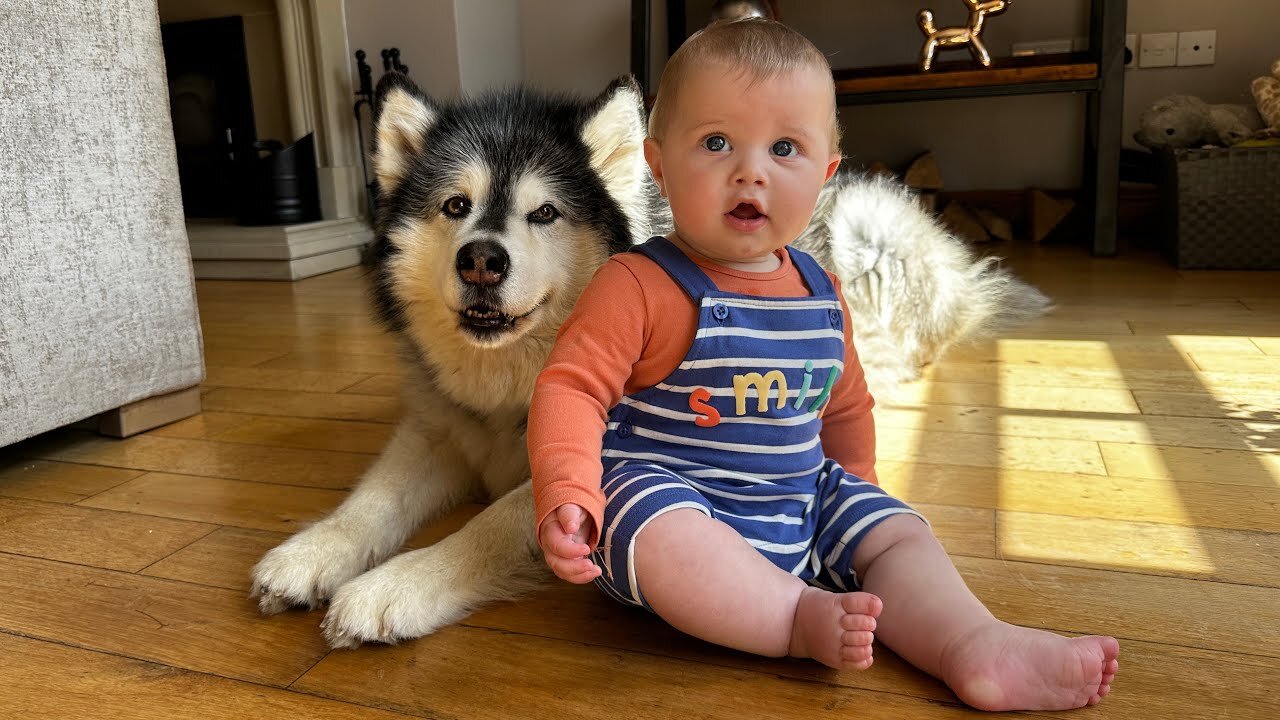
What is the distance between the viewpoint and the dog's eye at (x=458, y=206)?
136cm

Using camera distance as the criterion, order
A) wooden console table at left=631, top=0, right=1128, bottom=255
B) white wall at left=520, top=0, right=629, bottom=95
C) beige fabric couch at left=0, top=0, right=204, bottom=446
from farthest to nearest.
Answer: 1. white wall at left=520, top=0, right=629, bottom=95
2. wooden console table at left=631, top=0, right=1128, bottom=255
3. beige fabric couch at left=0, top=0, right=204, bottom=446

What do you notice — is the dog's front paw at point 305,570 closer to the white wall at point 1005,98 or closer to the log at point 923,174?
the log at point 923,174

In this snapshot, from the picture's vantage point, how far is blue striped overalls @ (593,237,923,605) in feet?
3.42

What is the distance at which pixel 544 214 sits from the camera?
53.8 inches

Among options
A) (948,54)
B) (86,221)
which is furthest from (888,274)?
(948,54)

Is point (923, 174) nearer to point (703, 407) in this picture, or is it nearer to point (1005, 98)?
point (1005, 98)

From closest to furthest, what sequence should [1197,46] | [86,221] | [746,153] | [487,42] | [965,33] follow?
1. [746,153]
2. [86,221]
3. [965,33]
4. [1197,46]
5. [487,42]

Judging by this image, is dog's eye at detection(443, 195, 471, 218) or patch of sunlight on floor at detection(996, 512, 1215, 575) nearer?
patch of sunlight on floor at detection(996, 512, 1215, 575)

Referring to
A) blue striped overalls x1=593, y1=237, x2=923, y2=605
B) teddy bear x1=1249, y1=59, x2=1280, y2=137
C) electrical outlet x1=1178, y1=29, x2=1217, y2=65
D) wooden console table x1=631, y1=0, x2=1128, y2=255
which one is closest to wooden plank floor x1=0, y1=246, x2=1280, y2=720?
blue striped overalls x1=593, y1=237, x2=923, y2=605

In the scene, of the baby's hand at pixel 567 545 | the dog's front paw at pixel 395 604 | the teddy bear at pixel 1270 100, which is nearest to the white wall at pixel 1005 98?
the teddy bear at pixel 1270 100

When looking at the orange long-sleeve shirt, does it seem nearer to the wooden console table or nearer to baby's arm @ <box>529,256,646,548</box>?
baby's arm @ <box>529,256,646,548</box>

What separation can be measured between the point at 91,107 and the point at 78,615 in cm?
103

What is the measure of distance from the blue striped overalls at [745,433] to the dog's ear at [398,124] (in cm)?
56

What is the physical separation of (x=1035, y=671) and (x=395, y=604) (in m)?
0.71
